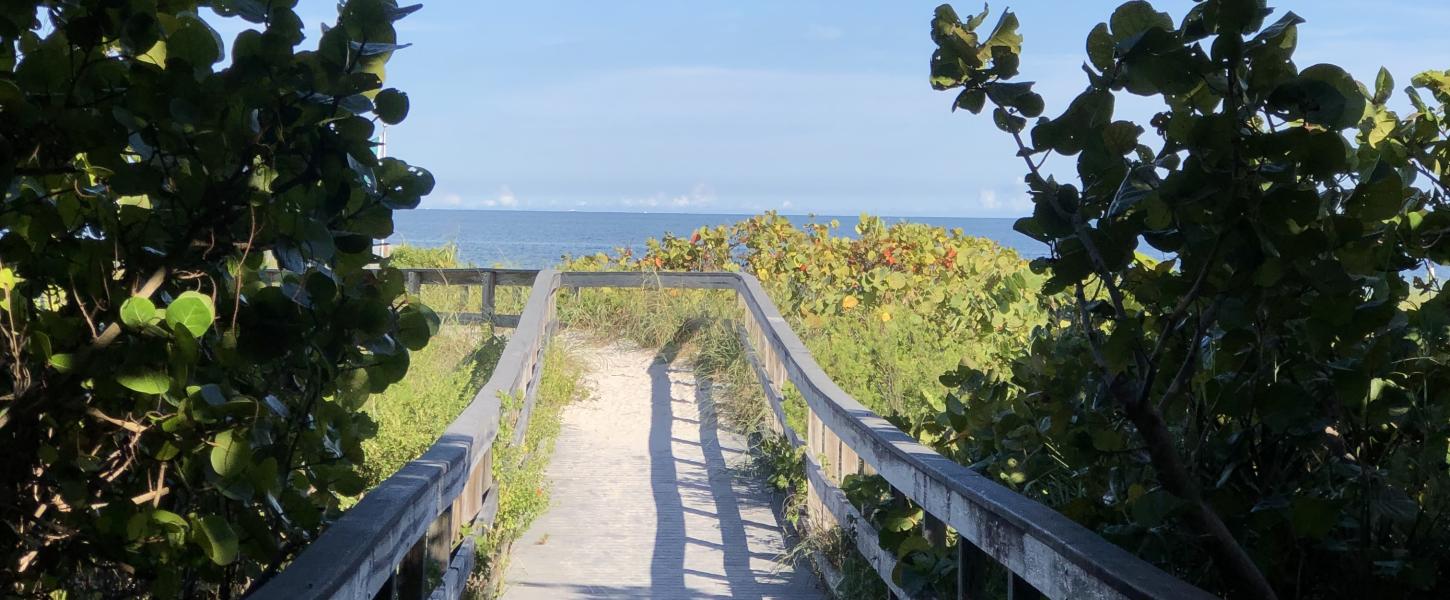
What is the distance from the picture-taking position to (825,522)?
5754 mm

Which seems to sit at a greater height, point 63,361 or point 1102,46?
point 1102,46

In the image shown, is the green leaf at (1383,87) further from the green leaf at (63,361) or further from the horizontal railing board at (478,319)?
the horizontal railing board at (478,319)

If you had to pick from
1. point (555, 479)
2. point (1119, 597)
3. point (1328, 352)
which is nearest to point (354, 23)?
point (1119, 597)

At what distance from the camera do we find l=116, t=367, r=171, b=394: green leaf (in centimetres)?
183

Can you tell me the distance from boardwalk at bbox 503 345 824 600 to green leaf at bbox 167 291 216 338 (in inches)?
151

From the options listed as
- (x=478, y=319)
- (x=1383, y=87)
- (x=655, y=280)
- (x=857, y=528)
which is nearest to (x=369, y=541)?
(x=1383, y=87)

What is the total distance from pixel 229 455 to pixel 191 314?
0.89 feet

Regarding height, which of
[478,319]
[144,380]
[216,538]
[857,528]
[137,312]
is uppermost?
[137,312]

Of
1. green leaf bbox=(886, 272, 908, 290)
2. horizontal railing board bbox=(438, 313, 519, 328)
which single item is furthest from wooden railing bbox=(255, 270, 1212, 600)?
horizontal railing board bbox=(438, 313, 519, 328)

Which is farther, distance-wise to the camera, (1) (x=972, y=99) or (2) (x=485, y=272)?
(2) (x=485, y=272)

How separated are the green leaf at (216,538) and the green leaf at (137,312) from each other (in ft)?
1.14

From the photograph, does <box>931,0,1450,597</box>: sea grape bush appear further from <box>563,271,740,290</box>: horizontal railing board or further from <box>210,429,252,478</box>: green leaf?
<box>563,271,740,290</box>: horizontal railing board

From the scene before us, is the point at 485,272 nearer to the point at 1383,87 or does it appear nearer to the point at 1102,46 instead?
the point at 1383,87

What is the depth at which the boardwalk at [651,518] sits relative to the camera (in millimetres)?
5633
